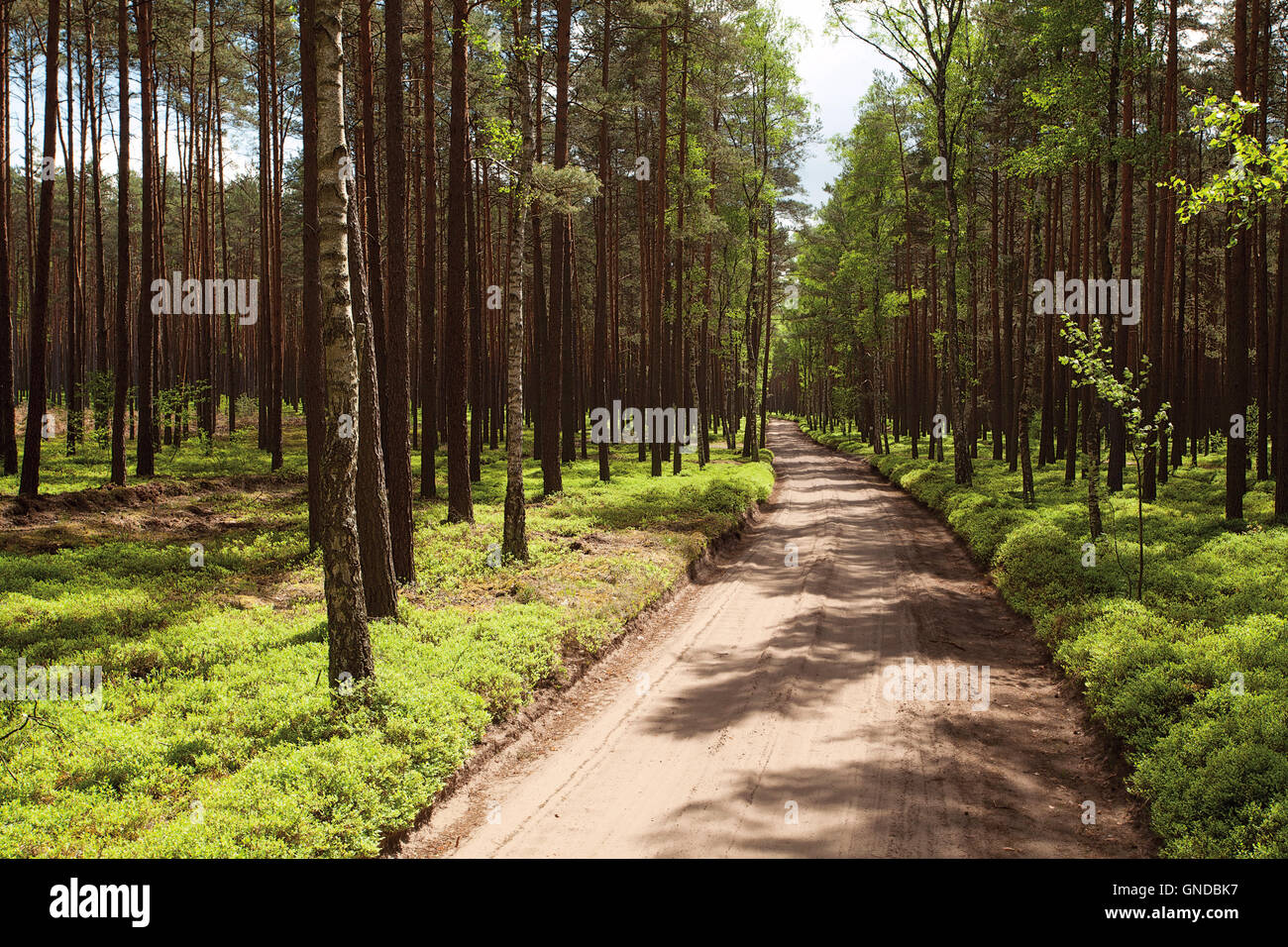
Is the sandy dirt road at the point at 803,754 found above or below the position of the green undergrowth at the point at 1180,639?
below

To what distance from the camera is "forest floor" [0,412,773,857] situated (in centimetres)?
545

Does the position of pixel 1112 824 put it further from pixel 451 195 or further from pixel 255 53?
pixel 255 53

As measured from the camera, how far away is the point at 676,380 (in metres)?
32.1

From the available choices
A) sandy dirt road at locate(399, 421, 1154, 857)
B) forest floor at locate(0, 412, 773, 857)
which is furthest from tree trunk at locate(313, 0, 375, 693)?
sandy dirt road at locate(399, 421, 1154, 857)

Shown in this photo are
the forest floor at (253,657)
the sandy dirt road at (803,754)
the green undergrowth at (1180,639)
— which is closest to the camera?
the forest floor at (253,657)

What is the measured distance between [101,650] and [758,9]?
34349mm

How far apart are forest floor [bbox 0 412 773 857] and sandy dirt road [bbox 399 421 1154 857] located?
2.18 ft

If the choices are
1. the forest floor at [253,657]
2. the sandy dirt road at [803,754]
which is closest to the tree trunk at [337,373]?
the forest floor at [253,657]

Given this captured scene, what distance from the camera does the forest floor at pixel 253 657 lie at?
17.9ft

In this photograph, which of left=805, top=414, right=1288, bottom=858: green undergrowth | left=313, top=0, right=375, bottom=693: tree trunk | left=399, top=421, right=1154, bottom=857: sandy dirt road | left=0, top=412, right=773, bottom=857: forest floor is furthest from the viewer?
left=313, top=0, right=375, bottom=693: tree trunk

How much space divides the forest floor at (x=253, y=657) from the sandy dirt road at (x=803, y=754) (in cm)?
67

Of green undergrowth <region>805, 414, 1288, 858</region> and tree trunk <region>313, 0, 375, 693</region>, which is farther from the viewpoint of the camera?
tree trunk <region>313, 0, 375, 693</region>

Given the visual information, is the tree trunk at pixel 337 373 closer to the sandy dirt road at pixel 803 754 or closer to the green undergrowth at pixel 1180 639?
the sandy dirt road at pixel 803 754

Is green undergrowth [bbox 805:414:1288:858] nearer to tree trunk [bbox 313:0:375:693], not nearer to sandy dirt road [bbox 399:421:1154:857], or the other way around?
sandy dirt road [bbox 399:421:1154:857]
